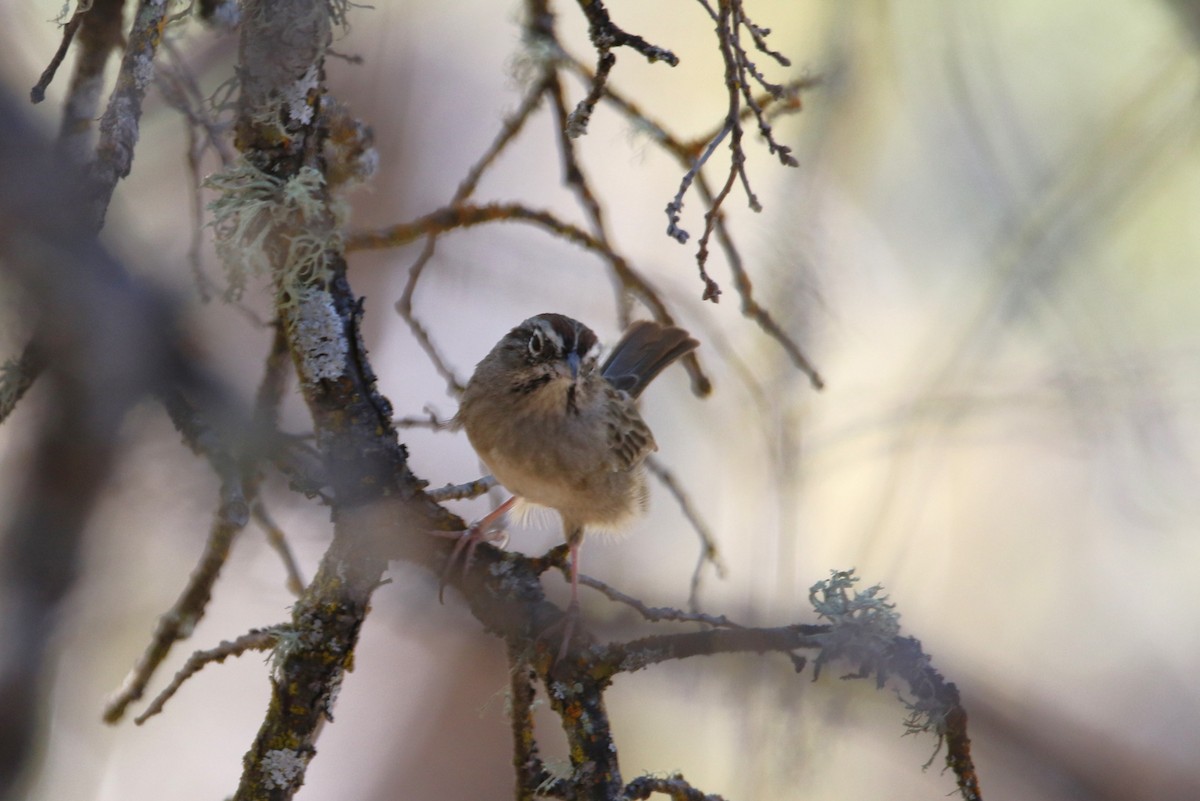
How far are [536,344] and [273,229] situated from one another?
1.32m

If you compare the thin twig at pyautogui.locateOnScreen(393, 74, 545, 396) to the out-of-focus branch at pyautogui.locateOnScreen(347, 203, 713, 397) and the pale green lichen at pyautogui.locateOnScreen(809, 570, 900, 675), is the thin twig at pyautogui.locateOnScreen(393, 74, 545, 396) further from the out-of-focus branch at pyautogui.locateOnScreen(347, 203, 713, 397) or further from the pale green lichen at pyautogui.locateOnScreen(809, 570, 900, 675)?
the pale green lichen at pyautogui.locateOnScreen(809, 570, 900, 675)

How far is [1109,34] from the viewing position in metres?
4.54

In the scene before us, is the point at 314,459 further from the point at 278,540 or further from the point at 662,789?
the point at 662,789

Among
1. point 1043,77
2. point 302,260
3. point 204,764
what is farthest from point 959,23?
point 204,764

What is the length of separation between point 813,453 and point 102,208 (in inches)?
90.6

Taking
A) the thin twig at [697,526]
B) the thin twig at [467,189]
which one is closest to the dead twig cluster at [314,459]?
the thin twig at [467,189]

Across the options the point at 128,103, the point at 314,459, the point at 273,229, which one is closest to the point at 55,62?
the point at 128,103

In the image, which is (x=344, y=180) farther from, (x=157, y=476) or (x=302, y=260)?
(x=157, y=476)

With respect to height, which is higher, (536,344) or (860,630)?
(536,344)

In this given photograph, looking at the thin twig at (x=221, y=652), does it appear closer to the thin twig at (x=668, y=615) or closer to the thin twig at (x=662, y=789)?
the thin twig at (x=668, y=615)

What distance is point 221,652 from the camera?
7.61 ft

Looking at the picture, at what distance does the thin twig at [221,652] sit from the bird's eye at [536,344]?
5.29 feet

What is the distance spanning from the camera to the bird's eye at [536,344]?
12.0 feet

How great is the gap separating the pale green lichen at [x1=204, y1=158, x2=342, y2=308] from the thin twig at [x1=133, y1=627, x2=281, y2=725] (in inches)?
30.4
